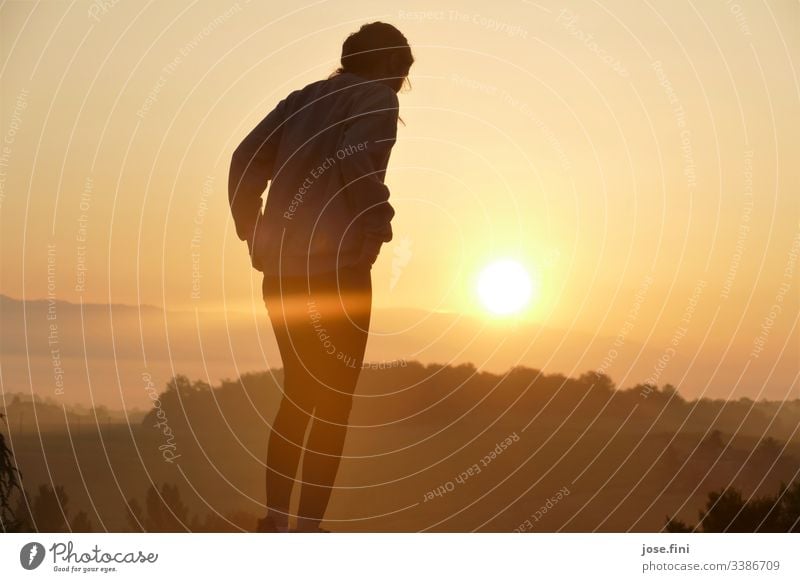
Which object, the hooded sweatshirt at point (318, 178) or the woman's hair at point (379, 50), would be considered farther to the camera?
the woman's hair at point (379, 50)

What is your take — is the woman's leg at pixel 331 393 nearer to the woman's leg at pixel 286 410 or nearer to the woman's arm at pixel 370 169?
the woman's leg at pixel 286 410

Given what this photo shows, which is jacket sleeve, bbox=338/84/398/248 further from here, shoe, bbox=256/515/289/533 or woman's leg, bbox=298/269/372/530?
shoe, bbox=256/515/289/533

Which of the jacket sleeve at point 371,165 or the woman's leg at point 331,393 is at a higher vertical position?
the jacket sleeve at point 371,165

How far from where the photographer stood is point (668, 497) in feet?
25.4

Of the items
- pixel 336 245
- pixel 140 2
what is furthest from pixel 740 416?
pixel 140 2

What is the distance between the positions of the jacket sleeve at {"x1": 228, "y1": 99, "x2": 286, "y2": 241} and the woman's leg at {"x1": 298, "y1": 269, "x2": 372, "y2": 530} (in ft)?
1.89

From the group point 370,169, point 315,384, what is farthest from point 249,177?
point 315,384

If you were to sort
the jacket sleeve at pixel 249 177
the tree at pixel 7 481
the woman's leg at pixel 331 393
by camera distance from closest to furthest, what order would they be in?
the woman's leg at pixel 331 393
the jacket sleeve at pixel 249 177
the tree at pixel 7 481

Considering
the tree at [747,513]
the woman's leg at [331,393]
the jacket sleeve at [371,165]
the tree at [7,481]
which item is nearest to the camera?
the jacket sleeve at [371,165]

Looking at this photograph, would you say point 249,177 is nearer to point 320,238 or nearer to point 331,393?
point 320,238

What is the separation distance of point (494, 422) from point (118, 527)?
9.17ft

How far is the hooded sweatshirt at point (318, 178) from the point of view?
5.91 meters
